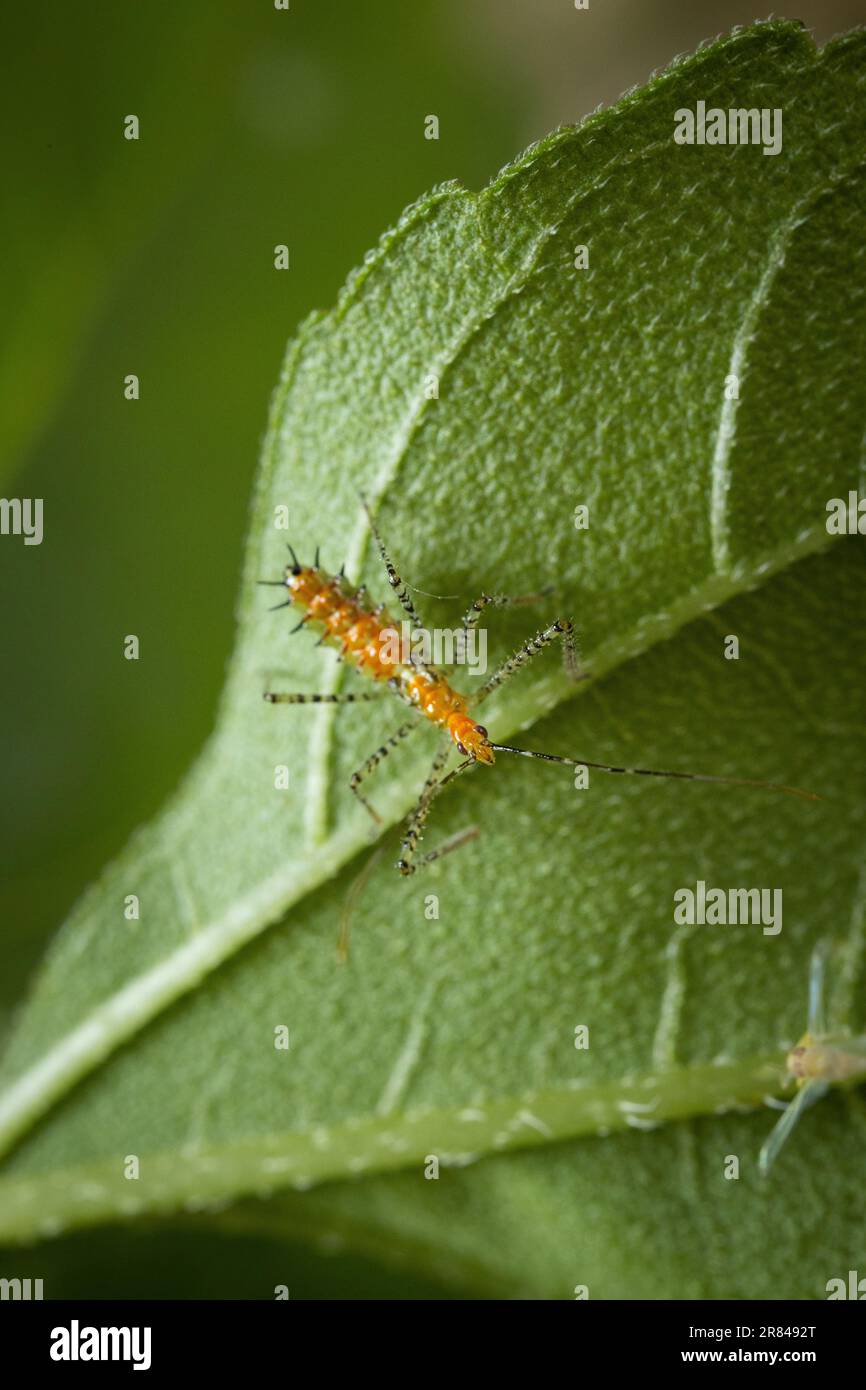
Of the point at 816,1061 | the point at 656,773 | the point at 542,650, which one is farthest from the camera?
the point at 816,1061

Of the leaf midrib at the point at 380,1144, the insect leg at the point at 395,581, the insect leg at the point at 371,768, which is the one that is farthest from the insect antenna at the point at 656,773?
the leaf midrib at the point at 380,1144

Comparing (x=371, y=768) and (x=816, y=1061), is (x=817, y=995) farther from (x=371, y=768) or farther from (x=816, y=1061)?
(x=371, y=768)

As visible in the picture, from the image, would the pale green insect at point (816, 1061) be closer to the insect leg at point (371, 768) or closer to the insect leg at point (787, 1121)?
the insect leg at point (787, 1121)

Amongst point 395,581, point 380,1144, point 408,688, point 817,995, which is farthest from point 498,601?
point 380,1144

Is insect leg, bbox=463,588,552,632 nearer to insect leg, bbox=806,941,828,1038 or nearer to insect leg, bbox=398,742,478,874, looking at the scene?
insect leg, bbox=398,742,478,874

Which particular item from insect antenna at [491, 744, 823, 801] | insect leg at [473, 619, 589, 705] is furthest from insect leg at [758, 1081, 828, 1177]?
insect leg at [473, 619, 589, 705]

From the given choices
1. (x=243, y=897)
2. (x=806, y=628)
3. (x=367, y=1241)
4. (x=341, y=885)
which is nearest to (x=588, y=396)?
(x=806, y=628)

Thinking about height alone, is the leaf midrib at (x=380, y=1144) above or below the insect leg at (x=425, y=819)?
below

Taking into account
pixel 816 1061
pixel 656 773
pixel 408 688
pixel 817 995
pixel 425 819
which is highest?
pixel 408 688
